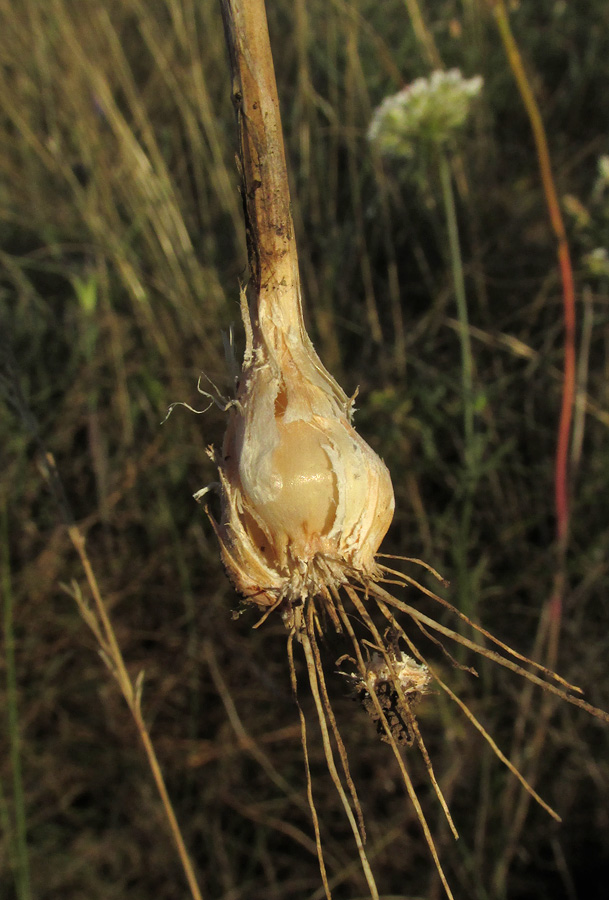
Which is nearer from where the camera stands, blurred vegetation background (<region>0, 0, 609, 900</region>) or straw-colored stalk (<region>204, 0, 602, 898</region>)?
straw-colored stalk (<region>204, 0, 602, 898</region>)

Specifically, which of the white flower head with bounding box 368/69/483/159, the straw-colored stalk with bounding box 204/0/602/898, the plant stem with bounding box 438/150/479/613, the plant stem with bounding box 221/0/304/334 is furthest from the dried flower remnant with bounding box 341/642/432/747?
the white flower head with bounding box 368/69/483/159

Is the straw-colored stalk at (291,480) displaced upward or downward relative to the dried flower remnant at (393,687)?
upward

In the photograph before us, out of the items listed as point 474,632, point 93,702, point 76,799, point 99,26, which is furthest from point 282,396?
point 99,26

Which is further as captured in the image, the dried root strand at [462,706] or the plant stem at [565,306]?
the plant stem at [565,306]

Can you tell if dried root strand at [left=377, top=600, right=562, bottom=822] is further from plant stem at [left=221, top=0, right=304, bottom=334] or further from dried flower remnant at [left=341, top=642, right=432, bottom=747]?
plant stem at [left=221, top=0, right=304, bottom=334]

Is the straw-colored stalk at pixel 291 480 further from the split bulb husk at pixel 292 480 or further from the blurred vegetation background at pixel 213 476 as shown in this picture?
the blurred vegetation background at pixel 213 476

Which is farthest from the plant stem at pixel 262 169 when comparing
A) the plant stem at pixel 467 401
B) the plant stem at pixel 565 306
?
the plant stem at pixel 565 306
